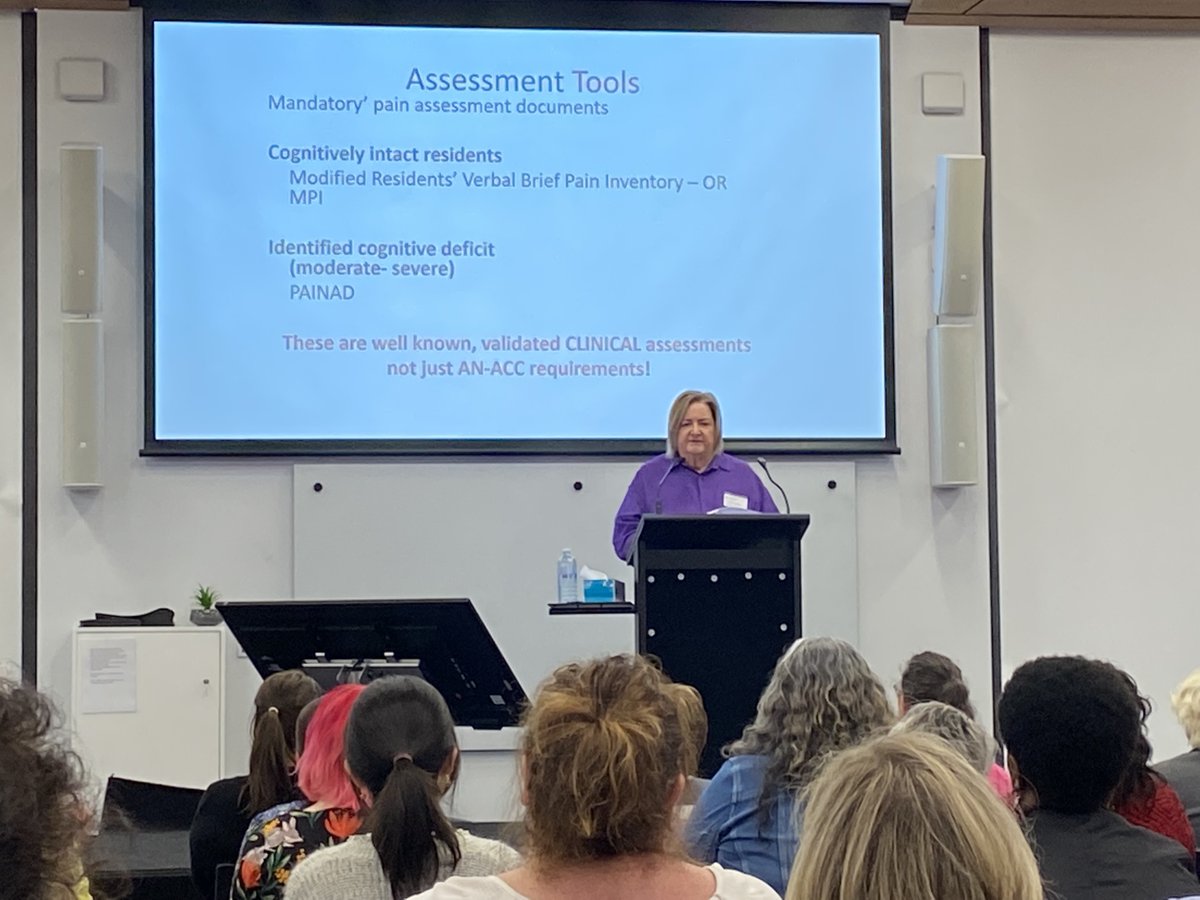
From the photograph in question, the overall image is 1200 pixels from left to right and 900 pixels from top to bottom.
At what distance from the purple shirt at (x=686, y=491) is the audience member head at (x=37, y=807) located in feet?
11.2

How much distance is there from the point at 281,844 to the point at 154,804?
89.0 inches

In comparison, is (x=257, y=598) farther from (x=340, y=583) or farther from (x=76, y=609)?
(x=76, y=609)

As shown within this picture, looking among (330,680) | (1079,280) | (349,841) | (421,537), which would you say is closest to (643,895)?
(349,841)

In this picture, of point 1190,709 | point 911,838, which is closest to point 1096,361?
point 1190,709

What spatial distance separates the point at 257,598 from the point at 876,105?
3025 mm

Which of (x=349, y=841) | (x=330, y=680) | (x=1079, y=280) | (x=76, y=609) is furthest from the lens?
(x=1079, y=280)

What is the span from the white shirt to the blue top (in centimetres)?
81

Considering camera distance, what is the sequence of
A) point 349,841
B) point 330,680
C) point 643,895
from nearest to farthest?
1. point 643,895
2. point 349,841
3. point 330,680

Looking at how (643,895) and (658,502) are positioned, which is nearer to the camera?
(643,895)

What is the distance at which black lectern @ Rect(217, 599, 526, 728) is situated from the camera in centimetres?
338

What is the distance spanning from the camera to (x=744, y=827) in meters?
2.47

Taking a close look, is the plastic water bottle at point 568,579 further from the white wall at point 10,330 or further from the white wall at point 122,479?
the white wall at point 10,330

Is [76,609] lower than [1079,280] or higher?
lower

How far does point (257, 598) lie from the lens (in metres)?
5.47
